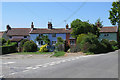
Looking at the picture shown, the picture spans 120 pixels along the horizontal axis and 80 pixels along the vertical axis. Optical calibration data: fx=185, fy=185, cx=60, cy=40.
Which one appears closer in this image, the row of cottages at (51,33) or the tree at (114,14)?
the tree at (114,14)

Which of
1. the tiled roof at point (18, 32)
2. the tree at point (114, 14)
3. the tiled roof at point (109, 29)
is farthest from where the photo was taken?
the tiled roof at point (109, 29)

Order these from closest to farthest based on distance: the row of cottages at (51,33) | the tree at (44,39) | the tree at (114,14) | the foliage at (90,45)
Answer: the foliage at (90,45) < the tree at (114,14) < the tree at (44,39) < the row of cottages at (51,33)

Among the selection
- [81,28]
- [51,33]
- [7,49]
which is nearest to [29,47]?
[7,49]

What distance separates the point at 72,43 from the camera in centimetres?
4662

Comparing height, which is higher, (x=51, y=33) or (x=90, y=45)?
(x=51, y=33)

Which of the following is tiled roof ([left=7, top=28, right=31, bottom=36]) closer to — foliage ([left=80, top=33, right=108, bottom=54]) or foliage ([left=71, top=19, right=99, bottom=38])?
foliage ([left=71, top=19, right=99, bottom=38])

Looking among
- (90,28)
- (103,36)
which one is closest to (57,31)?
(90,28)

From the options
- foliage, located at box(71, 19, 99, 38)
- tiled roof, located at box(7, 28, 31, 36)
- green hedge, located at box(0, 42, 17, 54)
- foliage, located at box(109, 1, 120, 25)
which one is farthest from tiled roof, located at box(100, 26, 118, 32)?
green hedge, located at box(0, 42, 17, 54)

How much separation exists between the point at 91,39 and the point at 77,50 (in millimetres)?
3026

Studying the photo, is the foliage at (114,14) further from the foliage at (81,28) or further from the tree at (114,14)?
the foliage at (81,28)

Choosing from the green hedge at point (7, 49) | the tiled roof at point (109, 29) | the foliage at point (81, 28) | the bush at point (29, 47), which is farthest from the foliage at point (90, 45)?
the tiled roof at point (109, 29)

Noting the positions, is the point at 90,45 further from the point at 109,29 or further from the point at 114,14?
the point at 109,29

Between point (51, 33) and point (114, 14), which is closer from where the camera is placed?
point (114, 14)

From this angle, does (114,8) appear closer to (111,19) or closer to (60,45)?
(111,19)
